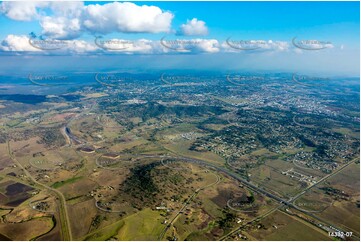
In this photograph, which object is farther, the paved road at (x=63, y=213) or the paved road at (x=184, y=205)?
the paved road at (x=184, y=205)

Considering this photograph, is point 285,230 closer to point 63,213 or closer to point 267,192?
point 267,192

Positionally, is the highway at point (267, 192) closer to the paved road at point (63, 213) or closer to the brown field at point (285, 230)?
the brown field at point (285, 230)

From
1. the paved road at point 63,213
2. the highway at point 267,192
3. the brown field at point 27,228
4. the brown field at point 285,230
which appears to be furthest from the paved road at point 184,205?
the brown field at point 27,228

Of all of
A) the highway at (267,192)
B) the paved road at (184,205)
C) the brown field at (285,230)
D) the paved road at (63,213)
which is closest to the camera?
the paved road at (63,213)

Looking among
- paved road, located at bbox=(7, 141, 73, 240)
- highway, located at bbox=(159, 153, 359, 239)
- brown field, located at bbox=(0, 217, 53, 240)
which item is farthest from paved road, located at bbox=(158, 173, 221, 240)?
brown field, located at bbox=(0, 217, 53, 240)

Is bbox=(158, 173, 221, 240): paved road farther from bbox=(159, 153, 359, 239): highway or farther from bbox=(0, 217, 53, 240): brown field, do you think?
bbox=(0, 217, 53, 240): brown field

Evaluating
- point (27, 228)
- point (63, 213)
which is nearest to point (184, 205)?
point (63, 213)

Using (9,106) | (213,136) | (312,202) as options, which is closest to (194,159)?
(213,136)

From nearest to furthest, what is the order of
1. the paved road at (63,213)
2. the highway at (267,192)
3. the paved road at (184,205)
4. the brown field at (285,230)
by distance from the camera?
the paved road at (63,213)
the brown field at (285,230)
the paved road at (184,205)
the highway at (267,192)

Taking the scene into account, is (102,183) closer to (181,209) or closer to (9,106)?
(181,209)

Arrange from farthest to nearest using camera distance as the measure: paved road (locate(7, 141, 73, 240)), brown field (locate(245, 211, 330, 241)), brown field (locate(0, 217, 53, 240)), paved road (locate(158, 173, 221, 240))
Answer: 1. paved road (locate(158, 173, 221, 240))
2. brown field (locate(245, 211, 330, 241))
3. paved road (locate(7, 141, 73, 240))
4. brown field (locate(0, 217, 53, 240))

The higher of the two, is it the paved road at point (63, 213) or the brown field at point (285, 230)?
the brown field at point (285, 230)
